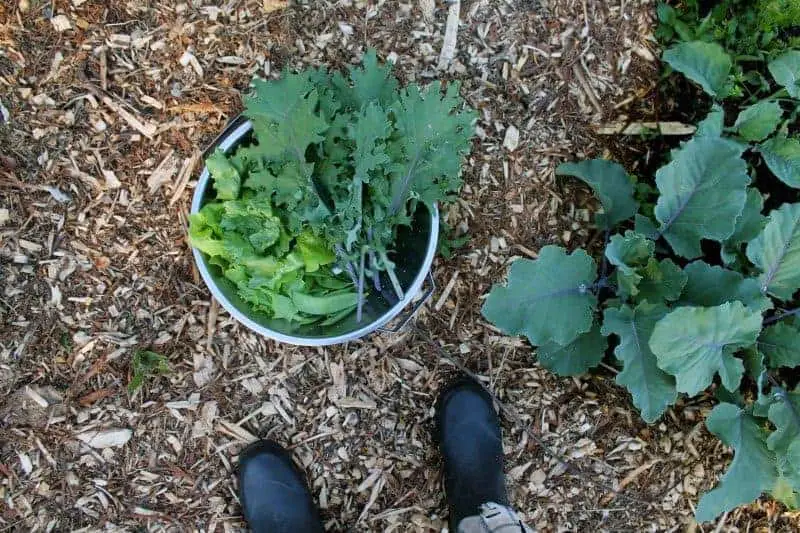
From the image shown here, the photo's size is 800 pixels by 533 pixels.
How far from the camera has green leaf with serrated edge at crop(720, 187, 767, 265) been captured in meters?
1.95

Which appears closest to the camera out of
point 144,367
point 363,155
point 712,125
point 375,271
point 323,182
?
point 363,155

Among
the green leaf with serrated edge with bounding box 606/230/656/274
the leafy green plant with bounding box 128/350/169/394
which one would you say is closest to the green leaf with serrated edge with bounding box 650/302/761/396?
the green leaf with serrated edge with bounding box 606/230/656/274

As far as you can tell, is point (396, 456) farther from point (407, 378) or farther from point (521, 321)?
point (521, 321)

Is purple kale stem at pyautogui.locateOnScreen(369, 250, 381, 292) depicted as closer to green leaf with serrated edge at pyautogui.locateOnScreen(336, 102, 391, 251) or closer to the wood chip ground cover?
green leaf with serrated edge at pyautogui.locateOnScreen(336, 102, 391, 251)

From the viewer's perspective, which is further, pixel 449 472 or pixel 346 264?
pixel 449 472

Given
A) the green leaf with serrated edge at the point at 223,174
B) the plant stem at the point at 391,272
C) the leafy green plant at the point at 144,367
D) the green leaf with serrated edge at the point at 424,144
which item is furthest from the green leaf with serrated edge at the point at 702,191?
the leafy green plant at the point at 144,367

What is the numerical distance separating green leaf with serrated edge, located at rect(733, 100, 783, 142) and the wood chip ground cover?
0.41m

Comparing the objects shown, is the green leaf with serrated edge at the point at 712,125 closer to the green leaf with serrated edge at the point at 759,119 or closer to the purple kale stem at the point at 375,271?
the green leaf with serrated edge at the point at 759,119

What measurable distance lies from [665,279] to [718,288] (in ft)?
0.50

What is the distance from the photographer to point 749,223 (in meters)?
1.97

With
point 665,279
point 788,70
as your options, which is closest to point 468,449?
point 665,279

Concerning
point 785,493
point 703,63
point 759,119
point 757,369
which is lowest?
point 785,493

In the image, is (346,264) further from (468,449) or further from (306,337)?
(468,449)

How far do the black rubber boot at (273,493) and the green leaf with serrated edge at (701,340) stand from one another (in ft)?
3.83
